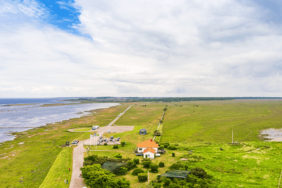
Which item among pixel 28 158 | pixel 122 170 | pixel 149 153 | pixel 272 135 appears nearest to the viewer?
pixel 122 170

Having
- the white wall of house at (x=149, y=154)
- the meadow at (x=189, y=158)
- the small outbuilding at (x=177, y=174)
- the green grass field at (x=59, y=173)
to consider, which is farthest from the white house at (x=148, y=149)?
the green grass field at (x=59, y=173)

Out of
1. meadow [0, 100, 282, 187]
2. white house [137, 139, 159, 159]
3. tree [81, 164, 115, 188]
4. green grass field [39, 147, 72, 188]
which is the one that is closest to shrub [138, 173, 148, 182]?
meadow [0, 100, 282, 187]

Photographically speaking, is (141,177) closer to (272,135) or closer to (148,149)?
(148,149)

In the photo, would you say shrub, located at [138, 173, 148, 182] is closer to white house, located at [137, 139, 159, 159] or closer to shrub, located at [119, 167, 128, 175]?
shrub, located at [119, 167, 128, 175]

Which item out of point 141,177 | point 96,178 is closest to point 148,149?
point 141,177

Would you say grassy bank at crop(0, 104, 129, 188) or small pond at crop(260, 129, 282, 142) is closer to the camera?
grassy bank at crop(0, 104, 129, 188)

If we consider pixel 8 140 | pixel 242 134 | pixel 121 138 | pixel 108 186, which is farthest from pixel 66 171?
pixel 242 134
